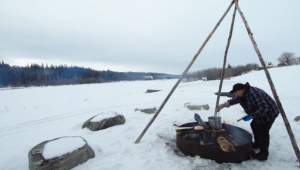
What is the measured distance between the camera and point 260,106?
128 inches

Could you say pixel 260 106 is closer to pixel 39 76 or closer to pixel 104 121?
pixel 104 121

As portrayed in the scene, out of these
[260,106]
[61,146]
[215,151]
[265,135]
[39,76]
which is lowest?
[215,151]

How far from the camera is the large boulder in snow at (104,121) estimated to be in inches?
211

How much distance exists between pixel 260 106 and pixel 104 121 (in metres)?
4.56

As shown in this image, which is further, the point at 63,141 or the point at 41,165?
the point at 63,141

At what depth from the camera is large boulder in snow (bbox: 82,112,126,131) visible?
17.6 feet

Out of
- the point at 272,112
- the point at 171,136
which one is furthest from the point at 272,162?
the point at 171,136

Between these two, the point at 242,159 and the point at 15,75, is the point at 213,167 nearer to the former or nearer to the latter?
the point at 242,159

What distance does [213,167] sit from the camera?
122 inches

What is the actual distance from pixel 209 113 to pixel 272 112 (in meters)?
3.80

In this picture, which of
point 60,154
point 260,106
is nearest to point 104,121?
point 60,154

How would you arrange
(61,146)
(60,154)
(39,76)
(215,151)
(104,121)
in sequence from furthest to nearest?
1. (39,76)
2. (104,121)
3. (61,146)
4. (215,151)
5. (60,154)

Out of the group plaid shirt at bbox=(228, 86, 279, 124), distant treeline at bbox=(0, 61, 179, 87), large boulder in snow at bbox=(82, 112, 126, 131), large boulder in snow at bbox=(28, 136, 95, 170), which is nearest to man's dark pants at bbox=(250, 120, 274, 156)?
plaid shirt at bbox=(228, 86, 279, 124)

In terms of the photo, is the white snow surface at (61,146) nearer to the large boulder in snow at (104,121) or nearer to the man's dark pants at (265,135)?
the large boulder in snow at (104,121)
